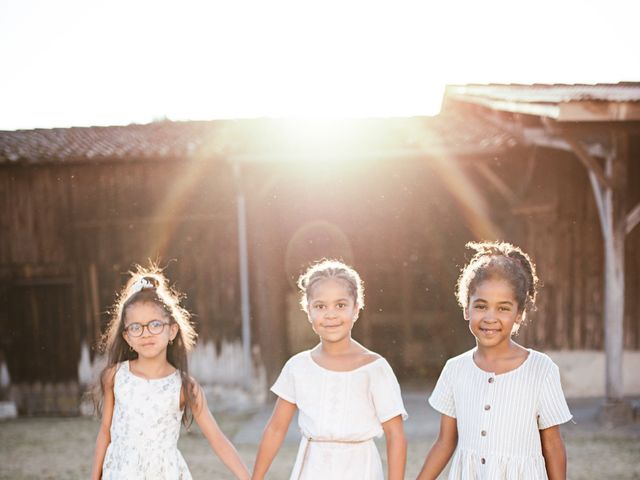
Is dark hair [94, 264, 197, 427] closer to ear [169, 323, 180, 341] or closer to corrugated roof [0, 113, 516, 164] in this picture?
ear [169, 323, 180, 341]

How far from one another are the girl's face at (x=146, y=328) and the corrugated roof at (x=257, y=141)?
4575mm

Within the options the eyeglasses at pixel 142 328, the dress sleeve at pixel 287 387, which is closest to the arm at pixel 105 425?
the eyeglasses at pixel 142 328

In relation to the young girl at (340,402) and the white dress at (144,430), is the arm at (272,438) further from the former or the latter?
the white dress at (144,430)

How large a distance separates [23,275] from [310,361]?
260 inches

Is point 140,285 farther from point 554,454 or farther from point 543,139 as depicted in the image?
point 543,139

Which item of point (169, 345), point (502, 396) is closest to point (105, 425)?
point (169, 345)

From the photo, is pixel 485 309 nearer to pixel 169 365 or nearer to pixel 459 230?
pixel 169 365

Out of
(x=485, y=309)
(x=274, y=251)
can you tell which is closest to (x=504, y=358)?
(x=485, y=309)

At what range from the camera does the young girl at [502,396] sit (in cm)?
233

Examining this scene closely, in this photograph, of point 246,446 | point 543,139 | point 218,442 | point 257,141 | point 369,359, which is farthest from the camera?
point 257,141

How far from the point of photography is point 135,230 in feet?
26.2

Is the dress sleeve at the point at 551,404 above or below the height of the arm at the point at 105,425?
above

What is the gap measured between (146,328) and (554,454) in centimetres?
179

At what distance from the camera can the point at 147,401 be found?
2795 mm
